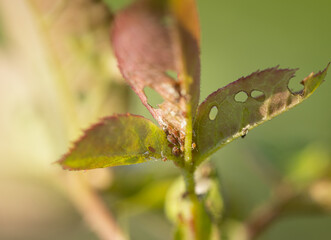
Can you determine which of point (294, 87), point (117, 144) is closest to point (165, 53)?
point (117, 144)

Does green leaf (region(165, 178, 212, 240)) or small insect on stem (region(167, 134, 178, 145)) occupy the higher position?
small insect on stem (region(167, 134, 178, 145))

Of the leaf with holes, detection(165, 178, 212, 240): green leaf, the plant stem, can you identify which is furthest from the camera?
the plant stem

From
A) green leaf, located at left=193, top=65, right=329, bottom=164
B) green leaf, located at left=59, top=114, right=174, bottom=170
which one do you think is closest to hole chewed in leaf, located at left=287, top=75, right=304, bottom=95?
green leaf, located at left=193, top=65, right=329, bottom=164

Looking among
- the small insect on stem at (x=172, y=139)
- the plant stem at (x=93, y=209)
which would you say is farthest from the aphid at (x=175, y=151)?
the plant stem at (x=93, y=209)

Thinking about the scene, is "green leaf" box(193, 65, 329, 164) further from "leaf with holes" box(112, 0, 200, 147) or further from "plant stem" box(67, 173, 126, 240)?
"plant stem" box(67, 173, 126, 240)

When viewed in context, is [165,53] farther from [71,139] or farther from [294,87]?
[294,87]

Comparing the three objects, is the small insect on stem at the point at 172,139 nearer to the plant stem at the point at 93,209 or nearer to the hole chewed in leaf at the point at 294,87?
the hole chewed in leaf at the point at 294,87
